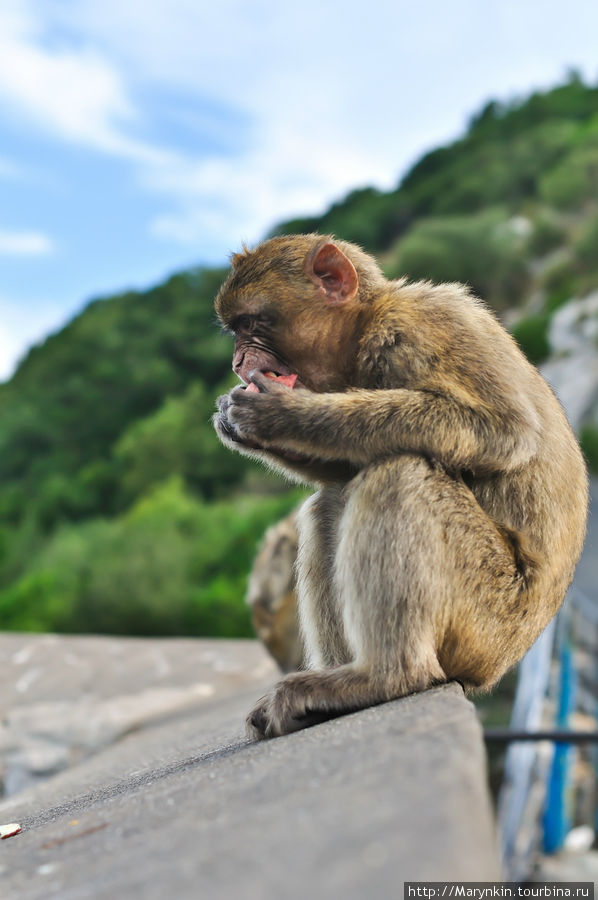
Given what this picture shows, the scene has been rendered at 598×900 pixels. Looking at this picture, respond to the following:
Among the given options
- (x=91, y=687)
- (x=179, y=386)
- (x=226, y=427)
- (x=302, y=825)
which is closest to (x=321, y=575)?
(x=226, y=427)

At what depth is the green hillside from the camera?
91.0ft

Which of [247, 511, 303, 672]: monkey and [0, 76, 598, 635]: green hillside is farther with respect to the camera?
[0, 76, 598, 635]: green hillside

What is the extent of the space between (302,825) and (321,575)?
1.92 m

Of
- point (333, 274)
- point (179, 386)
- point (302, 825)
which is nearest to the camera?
point (302, 825)

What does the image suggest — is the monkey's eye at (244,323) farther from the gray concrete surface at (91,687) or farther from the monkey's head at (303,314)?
the gray concrete surface at (91,687)

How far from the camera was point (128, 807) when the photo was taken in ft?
7.44

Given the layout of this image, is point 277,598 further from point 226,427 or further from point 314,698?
point 314,698

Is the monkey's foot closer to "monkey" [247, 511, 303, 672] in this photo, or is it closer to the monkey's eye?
the monkey's eye

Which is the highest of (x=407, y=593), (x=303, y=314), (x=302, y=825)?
(x=303, y=314)

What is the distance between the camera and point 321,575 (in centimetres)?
334

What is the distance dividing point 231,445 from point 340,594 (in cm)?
71

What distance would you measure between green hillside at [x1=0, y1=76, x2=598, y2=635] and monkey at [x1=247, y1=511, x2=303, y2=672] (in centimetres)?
1531

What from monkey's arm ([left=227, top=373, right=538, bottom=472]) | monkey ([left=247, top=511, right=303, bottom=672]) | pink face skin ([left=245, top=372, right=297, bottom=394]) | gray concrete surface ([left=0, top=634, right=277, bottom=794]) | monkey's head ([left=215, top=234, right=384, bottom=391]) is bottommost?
gray concrete surface ([left=0, top=634, right=277, bottom=794])

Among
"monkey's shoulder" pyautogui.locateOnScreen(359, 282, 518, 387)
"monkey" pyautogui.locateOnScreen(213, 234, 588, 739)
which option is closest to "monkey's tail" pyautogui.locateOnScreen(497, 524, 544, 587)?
"monkey" pyautogui.locateOnScreen(213, 234, 588, 739)
